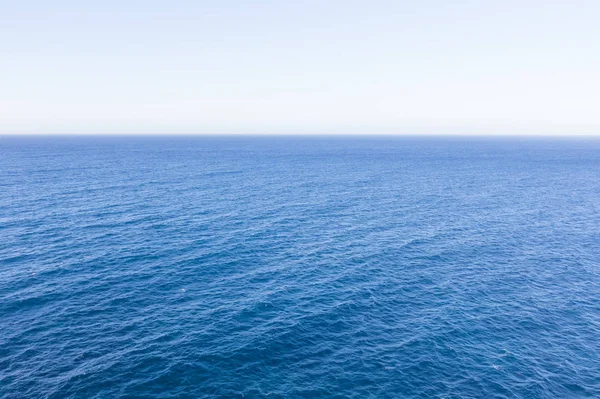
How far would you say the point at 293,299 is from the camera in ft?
201

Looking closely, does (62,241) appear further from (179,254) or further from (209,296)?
(209,296)

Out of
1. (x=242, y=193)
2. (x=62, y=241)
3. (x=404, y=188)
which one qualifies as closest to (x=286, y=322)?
(x=62, y=241)

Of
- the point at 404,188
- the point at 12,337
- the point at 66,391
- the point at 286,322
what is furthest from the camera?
the point at 404,188

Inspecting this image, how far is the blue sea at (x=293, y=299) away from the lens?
144 feet

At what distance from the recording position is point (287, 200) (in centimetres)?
12531

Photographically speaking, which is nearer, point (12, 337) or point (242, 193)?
point (12, 337)

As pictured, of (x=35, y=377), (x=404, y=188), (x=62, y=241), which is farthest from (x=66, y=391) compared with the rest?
(x=404, y=188)

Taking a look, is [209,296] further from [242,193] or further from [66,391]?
[242,193]

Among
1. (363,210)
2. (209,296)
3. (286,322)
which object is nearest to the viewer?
(286,322)

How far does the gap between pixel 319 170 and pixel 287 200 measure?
7628 cm

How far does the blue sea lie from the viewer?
4391 cm

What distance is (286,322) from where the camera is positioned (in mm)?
54750

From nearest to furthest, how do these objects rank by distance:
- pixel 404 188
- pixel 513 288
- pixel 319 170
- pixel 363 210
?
1. pixel 513 288
2. pixel 363 210
3. pixel 404 188
4. pixel 319 170

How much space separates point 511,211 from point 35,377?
121 metres
